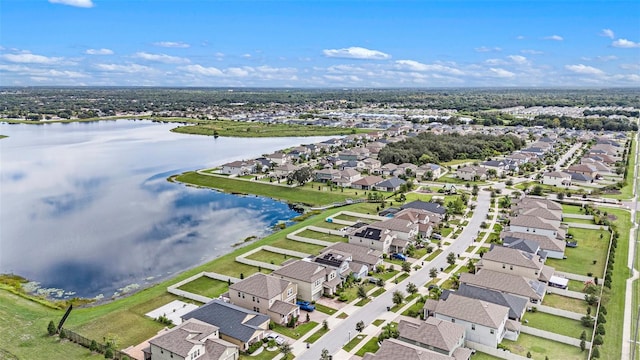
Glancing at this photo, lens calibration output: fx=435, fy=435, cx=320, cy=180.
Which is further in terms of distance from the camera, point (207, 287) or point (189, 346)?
point (207, 287)

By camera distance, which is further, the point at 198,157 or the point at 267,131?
the point at 267,131

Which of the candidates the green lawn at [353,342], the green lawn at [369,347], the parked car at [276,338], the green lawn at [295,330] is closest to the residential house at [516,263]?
the green lawn at [369,347]

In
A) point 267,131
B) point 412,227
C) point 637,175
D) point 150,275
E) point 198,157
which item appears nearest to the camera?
point 150,275

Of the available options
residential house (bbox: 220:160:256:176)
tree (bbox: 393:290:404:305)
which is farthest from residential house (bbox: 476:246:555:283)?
residential house (bbox: 220:160:256:176)

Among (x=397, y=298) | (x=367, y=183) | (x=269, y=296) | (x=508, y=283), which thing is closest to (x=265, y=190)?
(x=367, y=183)

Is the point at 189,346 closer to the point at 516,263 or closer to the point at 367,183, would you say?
the point at 516,263

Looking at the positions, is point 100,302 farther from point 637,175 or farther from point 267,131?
point 267,131

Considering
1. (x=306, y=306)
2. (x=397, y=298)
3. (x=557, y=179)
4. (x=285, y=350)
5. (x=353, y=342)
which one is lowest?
(x=353, y=342)

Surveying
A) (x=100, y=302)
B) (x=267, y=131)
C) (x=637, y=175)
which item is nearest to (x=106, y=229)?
(x=100, y=302)
